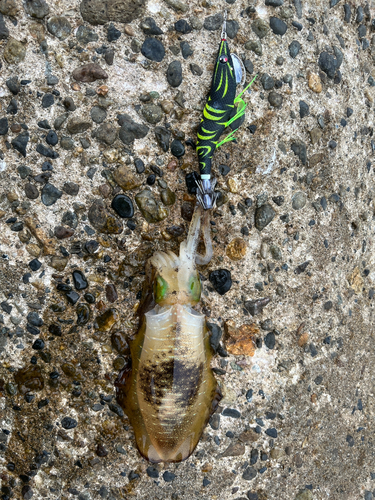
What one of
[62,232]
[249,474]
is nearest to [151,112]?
[62,232]

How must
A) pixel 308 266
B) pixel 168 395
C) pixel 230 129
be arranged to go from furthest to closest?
pixel 308 266, pixel 230 129, pixel 168 395

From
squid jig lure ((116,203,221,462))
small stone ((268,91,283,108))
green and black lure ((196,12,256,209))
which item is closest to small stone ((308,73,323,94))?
small stone ((268,91,283,108))

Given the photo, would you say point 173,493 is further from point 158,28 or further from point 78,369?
point 158,28

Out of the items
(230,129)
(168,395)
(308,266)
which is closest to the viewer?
(168,395)

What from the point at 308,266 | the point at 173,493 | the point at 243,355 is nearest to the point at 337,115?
the point at 308,266

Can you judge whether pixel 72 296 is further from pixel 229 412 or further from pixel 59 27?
pixel 59 27

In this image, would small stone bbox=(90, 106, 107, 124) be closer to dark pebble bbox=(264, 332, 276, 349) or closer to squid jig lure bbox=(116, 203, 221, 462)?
squid jig lure bbox=(116, 203, 221, 462)

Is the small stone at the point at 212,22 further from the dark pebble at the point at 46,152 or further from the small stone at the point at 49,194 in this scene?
the small stone at the point at 49,194
